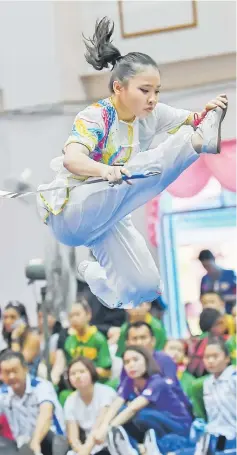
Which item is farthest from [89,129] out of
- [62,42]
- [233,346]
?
[233,346]

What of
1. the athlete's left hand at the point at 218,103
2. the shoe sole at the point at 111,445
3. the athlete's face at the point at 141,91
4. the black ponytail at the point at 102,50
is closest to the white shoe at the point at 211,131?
the athlete's left hand at the point at 218,103

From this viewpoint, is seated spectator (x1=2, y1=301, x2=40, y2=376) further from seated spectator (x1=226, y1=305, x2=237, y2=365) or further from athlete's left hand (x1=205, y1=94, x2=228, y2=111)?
athlete's left hand (x1=205, y1=94, x2=228, y2=111)

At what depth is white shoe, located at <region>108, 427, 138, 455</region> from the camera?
12.9 feet

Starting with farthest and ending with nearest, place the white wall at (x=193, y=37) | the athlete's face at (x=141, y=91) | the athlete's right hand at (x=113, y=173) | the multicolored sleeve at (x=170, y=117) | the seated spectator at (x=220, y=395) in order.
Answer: the white wall at (x=193, y=37)
the seated spectator at (x=220, y=395)
the multicolored sleeve at (x=170, y=117)
the athlete's face at (x=141, y=91)
the athlete's right hand at (x=113, y=173)

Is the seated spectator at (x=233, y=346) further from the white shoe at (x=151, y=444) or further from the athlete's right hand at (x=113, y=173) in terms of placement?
the athlete's right hand at (x=113, y=173)

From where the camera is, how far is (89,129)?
204 centimetres

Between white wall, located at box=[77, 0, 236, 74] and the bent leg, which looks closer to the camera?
the bent leg

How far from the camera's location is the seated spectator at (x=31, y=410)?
3.99 meters

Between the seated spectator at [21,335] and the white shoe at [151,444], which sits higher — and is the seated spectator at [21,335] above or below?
above

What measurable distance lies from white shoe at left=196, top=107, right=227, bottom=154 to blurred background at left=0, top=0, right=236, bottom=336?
1.98 meters

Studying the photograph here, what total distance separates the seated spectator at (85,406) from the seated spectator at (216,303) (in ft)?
1.64

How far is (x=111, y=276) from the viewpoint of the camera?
221 centimetres

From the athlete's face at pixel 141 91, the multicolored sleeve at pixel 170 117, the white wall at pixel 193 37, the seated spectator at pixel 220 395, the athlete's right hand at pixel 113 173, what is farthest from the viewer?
the white wall at pixel 193 37

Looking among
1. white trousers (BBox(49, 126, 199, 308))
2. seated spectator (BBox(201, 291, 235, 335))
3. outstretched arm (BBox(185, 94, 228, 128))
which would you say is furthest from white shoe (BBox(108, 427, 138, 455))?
outstretched arm (BBox(185, 94, 228, 128))
